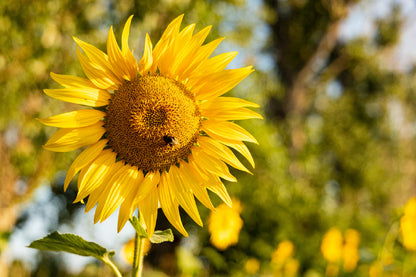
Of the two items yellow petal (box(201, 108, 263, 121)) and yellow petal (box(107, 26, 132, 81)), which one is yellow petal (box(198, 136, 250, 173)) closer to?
yellow petal (box(201, 108, 263, 121))

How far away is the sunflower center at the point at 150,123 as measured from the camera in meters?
1.06

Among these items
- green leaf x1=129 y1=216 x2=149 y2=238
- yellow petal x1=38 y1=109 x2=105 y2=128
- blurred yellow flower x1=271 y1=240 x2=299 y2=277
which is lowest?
blurred yellow flower x1=271 y1=240 x2=299 y2=277

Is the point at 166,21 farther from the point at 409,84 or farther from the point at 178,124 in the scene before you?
the point at 409,84

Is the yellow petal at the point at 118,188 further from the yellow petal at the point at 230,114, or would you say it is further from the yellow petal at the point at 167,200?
the yellow petal at the point at 230,114

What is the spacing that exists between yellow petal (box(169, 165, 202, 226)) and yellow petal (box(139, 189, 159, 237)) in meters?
0.06

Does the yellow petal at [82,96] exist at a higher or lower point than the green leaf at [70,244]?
higher

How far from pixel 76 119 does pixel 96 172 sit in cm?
15

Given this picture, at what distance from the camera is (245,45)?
231 inches

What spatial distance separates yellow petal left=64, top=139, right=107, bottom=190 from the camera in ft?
3.12

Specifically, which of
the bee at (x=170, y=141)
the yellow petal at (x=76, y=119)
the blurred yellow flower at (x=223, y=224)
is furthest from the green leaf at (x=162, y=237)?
the blurred yellow flower at (x=223, y=224)

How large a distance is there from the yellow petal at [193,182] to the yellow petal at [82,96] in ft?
0.92

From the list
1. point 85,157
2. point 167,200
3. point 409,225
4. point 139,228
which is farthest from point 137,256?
point 409,225

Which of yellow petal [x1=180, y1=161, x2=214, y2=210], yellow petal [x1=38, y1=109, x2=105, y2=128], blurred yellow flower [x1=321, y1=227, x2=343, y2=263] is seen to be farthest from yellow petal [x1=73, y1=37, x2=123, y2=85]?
blurred yellow flower [x1=321, y1=227, x2=343, y2=263]

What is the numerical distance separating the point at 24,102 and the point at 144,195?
3.30 m
